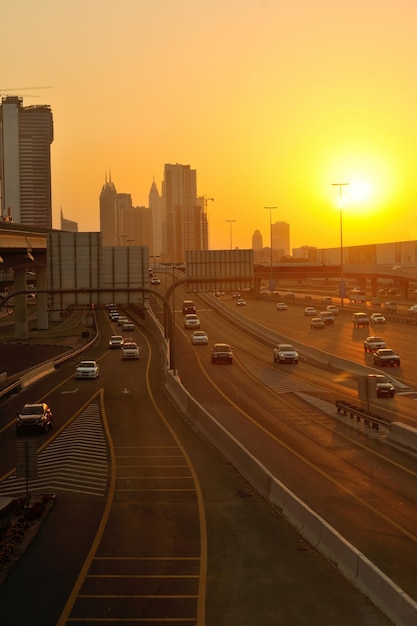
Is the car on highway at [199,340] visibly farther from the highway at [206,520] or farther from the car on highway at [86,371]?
the highway at [206,520]

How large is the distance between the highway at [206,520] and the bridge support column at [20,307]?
53.0 m

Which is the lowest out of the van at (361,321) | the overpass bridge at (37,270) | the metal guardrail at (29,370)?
the metal guardrail at (29,370)

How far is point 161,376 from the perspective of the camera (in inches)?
2530

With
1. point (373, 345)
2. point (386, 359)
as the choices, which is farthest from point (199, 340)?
point (386, 359)

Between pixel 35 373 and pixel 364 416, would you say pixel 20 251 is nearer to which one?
pixel 35 373

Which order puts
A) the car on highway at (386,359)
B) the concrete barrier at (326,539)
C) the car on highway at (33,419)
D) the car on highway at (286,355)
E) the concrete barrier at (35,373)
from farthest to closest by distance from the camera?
the car on highway at (286,355) < the car on highway at (386,359) < the concrete barrier at (35,373) < the car on highway at (33,419) < the concrete barrier at (326,539)

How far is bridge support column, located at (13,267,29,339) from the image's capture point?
10256 cm

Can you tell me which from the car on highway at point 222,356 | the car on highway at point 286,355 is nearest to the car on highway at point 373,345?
the car on highway at point 286,355

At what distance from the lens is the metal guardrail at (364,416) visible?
122 ft

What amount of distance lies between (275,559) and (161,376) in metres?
44.8

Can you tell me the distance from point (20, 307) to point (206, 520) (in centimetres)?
8317

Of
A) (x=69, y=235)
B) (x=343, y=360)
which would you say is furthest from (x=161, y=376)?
(x=69, y=235)

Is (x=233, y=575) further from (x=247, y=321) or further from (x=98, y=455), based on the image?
(x=247, y=321)

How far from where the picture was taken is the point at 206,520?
2359 cm
